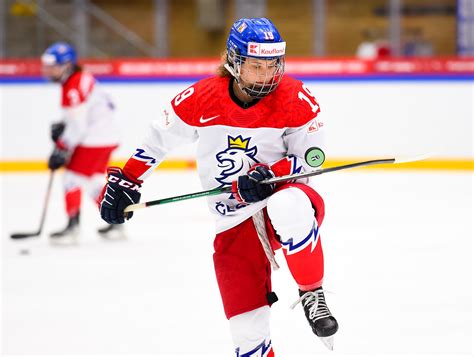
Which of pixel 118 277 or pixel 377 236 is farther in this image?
pixel 377 236

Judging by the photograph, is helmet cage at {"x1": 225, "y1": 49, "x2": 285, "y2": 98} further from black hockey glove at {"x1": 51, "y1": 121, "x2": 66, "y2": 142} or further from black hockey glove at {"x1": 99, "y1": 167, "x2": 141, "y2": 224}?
black hockey glove at {"x1": 51, "y1": 121, "x2": 66, "y2": 142}

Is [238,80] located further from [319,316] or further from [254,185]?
[319,316]

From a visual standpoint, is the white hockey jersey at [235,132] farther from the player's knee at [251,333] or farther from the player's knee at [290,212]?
the player's knee at [251,333]

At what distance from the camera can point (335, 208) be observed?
6496 millimetres

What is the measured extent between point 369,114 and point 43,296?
187 inches

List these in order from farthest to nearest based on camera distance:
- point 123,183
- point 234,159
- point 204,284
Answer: point 204,284 < point 123,183 < point 234,159

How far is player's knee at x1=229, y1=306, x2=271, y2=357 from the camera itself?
249 centimetres

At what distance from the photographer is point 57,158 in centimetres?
534

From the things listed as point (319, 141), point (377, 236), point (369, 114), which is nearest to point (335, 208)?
point (377, 236)

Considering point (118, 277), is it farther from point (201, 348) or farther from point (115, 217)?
point (115, 217)

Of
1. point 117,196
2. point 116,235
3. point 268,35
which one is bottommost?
point 116,235

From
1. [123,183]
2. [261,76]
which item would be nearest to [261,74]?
[261,76]

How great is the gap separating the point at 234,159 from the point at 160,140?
243mm

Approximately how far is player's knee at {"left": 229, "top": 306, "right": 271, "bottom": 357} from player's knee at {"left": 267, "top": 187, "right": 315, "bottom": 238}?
0.99ft
